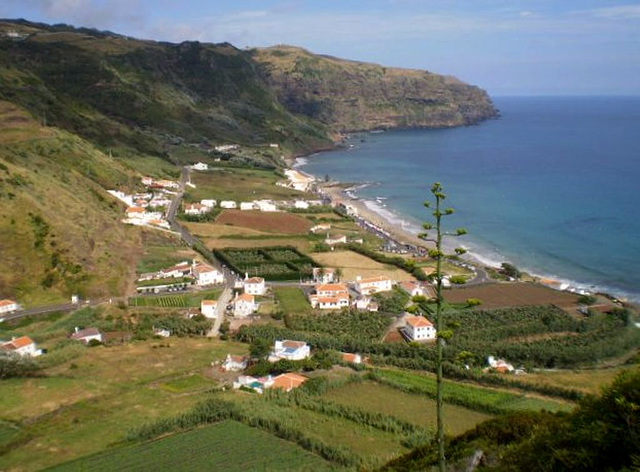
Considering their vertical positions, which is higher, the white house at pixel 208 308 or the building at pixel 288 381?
the building at pixel 288 381

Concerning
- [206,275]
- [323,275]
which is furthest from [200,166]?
[323,275]

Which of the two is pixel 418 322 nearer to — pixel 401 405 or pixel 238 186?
pixel 401 405

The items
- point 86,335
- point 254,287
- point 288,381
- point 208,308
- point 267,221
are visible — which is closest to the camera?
point 288,381

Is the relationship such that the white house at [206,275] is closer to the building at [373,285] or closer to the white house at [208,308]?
the white house at [208,308]

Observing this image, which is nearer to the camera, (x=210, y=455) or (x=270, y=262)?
(x=210, y=455)

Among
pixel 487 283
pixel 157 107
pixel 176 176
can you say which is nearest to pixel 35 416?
pixel 487 283

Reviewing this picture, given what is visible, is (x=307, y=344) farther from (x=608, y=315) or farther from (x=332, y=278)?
(x=608, y=315)

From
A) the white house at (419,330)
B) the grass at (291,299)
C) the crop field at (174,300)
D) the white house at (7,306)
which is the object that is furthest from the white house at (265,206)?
the white house at (419,330)
